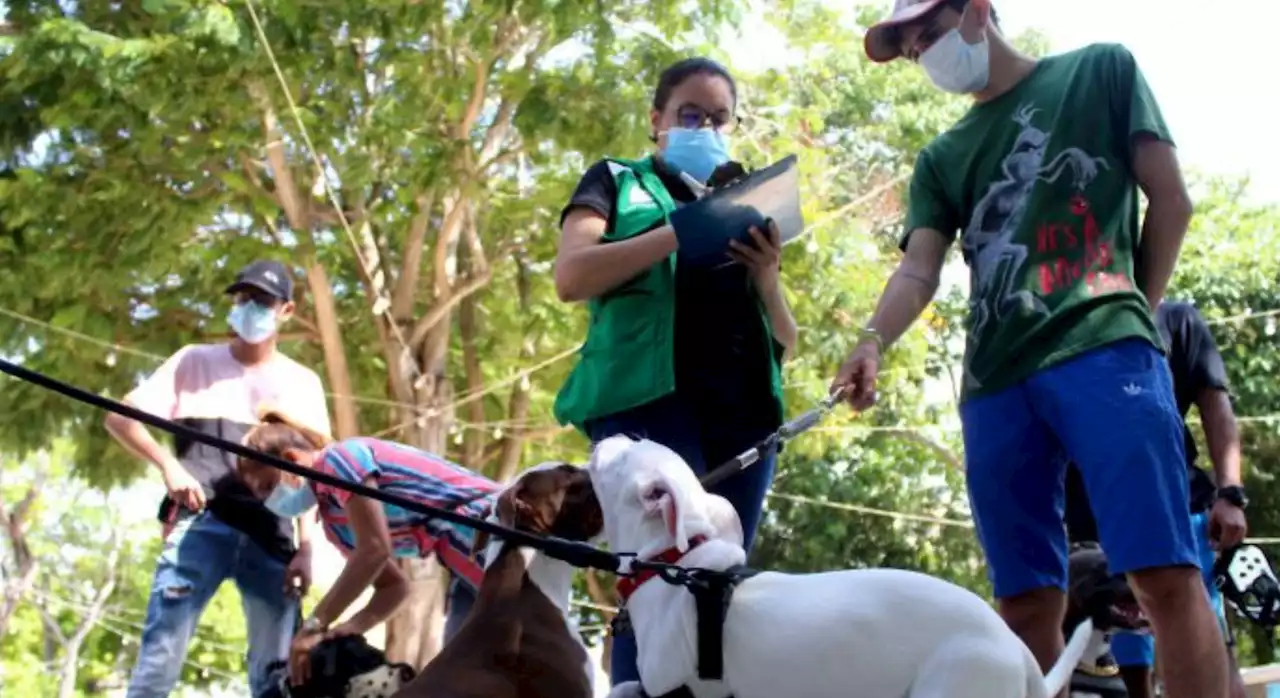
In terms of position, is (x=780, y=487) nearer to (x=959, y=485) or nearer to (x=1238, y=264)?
(x=959, y=485)

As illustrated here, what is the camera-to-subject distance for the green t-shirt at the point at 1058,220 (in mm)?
3467

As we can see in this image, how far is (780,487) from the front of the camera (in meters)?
19.9

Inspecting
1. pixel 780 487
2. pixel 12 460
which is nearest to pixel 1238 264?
pixel 780 487

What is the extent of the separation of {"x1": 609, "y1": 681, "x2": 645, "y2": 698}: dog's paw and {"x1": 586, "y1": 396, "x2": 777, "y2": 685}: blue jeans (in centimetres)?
37

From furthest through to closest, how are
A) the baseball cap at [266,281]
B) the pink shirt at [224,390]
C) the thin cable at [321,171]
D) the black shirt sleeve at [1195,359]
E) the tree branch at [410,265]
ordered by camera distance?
the tree branch at [410,265] < the thin cable at [321,171] < the baseball cap at [266,281] < the pink shirt at [224,390] < the black shirt sleeve at [1195,359]

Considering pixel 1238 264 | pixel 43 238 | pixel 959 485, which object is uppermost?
pixel 43 238

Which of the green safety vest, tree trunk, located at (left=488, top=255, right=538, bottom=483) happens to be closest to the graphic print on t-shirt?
the green safety vest

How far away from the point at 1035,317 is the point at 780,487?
54.3ft

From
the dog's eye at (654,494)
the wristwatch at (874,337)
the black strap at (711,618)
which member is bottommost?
the black strap at (711,618)

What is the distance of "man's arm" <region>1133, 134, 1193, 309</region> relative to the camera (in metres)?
3.50

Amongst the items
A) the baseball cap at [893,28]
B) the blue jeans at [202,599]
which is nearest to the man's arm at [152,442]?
the blue jeans at [202,599]

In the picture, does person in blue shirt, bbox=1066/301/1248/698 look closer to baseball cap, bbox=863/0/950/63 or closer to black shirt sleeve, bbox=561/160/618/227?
baseball cap, bbox=863/0/950/63

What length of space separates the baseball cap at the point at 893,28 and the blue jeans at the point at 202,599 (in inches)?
109

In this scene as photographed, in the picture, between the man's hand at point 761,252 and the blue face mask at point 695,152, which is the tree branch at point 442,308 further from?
the man's hand at point 761,252
